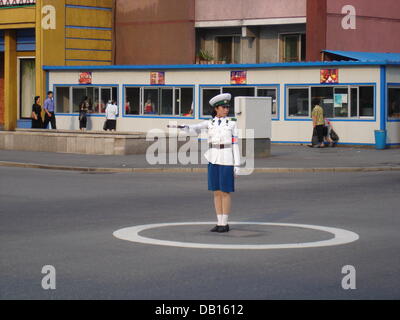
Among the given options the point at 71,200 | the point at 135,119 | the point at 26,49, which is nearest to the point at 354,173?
the point at 71,200

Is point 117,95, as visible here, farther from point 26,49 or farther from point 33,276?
point 33,276

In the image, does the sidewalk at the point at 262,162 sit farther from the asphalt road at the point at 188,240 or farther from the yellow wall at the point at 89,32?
the yellow wall at the point at 89,32

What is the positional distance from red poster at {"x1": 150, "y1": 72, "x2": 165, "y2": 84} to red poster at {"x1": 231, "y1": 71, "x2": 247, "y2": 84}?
3.81 m

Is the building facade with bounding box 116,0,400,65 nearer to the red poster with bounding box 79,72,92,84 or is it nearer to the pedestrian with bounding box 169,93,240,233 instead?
the red poster with bounding box 79,72,92,84

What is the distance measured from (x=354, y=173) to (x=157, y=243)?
46.6ft

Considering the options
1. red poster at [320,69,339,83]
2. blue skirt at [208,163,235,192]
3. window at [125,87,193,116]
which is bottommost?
blue skirt at [208,163,235,192]

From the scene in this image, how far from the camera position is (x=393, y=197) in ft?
57.7

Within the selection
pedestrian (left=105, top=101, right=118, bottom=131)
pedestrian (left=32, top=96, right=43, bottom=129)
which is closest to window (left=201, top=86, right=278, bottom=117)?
pedestrian (left=105, top=101, right=118, bottom=131)

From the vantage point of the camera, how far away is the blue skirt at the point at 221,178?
12469mm

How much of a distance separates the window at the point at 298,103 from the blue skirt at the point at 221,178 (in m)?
26.7

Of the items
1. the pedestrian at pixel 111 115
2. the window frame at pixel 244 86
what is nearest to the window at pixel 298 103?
the window frame at pixel 244 86

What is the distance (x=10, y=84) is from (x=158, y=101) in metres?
11.0

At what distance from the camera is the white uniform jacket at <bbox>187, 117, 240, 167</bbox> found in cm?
1255

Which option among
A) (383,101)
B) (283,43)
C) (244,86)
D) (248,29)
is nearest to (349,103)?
(383,101)
